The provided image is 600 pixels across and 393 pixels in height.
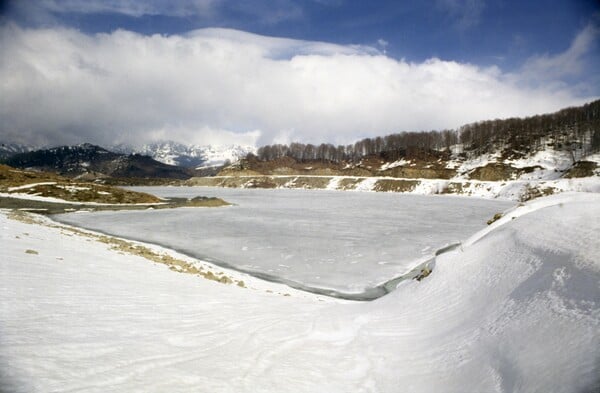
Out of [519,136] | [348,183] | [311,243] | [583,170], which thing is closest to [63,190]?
[311,243]

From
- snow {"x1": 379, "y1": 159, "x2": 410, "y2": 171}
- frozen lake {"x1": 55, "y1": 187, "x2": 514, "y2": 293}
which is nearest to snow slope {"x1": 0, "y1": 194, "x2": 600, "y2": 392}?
frozen lake {"x1": 55, "y1": 187, "x2": 514, "y2": 293}

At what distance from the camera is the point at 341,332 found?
597 cm

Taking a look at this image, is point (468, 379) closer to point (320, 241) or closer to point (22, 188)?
point (320, 241)

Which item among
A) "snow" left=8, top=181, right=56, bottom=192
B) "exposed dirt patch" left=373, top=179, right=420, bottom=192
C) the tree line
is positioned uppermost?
the tree line

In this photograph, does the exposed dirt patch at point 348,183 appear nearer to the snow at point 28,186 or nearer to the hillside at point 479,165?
the hillside at point 479,165

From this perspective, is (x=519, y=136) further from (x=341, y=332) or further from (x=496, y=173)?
(x=341, y=332)

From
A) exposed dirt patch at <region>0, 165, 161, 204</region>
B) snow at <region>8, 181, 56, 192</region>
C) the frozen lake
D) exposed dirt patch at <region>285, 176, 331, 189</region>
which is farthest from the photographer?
exposed dirt patch at <region>285, 176, 331, 189</region>

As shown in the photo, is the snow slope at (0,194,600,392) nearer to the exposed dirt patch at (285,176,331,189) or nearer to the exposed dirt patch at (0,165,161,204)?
the exposed dirt patch at (0,165,161,204)

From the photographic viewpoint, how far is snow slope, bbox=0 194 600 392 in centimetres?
325

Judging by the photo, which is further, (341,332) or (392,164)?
(392,164)

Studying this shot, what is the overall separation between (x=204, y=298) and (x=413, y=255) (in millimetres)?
13411

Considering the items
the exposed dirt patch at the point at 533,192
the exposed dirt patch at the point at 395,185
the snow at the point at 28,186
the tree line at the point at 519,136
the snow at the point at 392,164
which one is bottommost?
the exposed dirt patch at the point at 533,192

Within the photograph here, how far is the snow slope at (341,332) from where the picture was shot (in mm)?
3248

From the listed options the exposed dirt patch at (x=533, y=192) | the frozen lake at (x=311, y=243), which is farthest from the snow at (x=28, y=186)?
the exposed dirt patch at (x=533, y=192)
